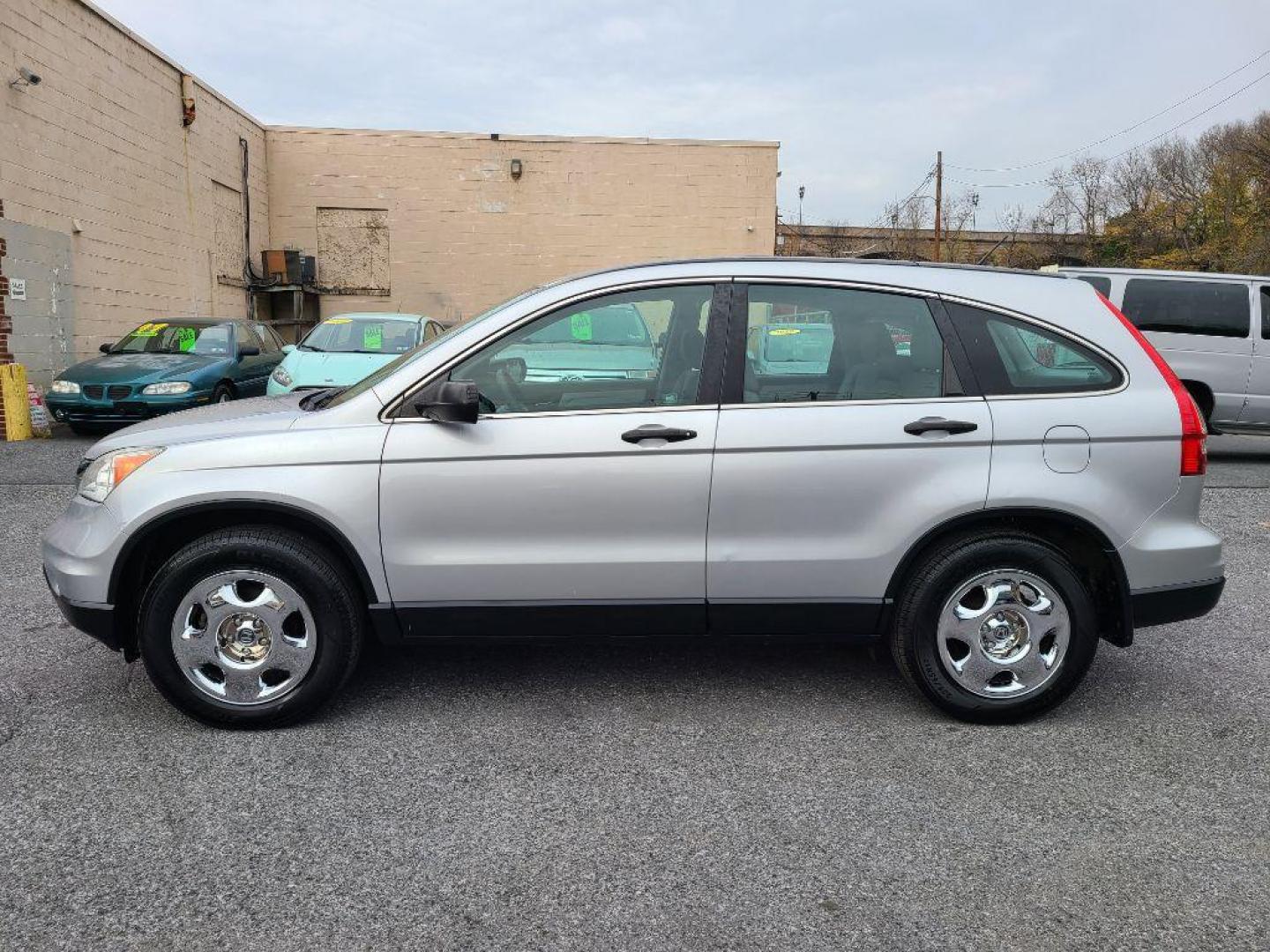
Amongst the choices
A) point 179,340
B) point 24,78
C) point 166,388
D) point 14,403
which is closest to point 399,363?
point 166,388

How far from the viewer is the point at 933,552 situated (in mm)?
3738

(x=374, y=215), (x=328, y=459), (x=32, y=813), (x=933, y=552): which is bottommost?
(x=32, y=813)

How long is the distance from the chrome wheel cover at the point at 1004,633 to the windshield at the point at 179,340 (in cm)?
1139

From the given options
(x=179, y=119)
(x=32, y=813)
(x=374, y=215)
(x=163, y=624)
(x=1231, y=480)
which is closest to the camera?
(x=32, y=813)

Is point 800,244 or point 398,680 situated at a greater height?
point 800,244

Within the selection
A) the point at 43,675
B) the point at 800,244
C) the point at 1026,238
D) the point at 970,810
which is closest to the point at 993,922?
the point at 970,810

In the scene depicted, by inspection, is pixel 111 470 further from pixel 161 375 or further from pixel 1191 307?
pixel 1191 307

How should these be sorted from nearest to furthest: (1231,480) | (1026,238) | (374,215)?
(1231,480) → (374,215) → (1026,238)

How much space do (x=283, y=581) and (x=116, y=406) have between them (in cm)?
953

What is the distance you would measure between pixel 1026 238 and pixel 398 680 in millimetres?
53219

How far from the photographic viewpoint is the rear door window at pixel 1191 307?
10.9 m

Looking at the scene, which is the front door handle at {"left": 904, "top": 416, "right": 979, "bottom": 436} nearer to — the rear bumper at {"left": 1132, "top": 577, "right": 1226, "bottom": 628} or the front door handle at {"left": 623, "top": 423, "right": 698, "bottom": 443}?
the front door handle at {"left": 623, "top": 423, "right": 698, "bottom": 443}

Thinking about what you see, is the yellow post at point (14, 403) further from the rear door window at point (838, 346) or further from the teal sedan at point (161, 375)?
the rear door window at point (838, 346)

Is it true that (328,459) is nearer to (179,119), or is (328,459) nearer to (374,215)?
(179,119)
